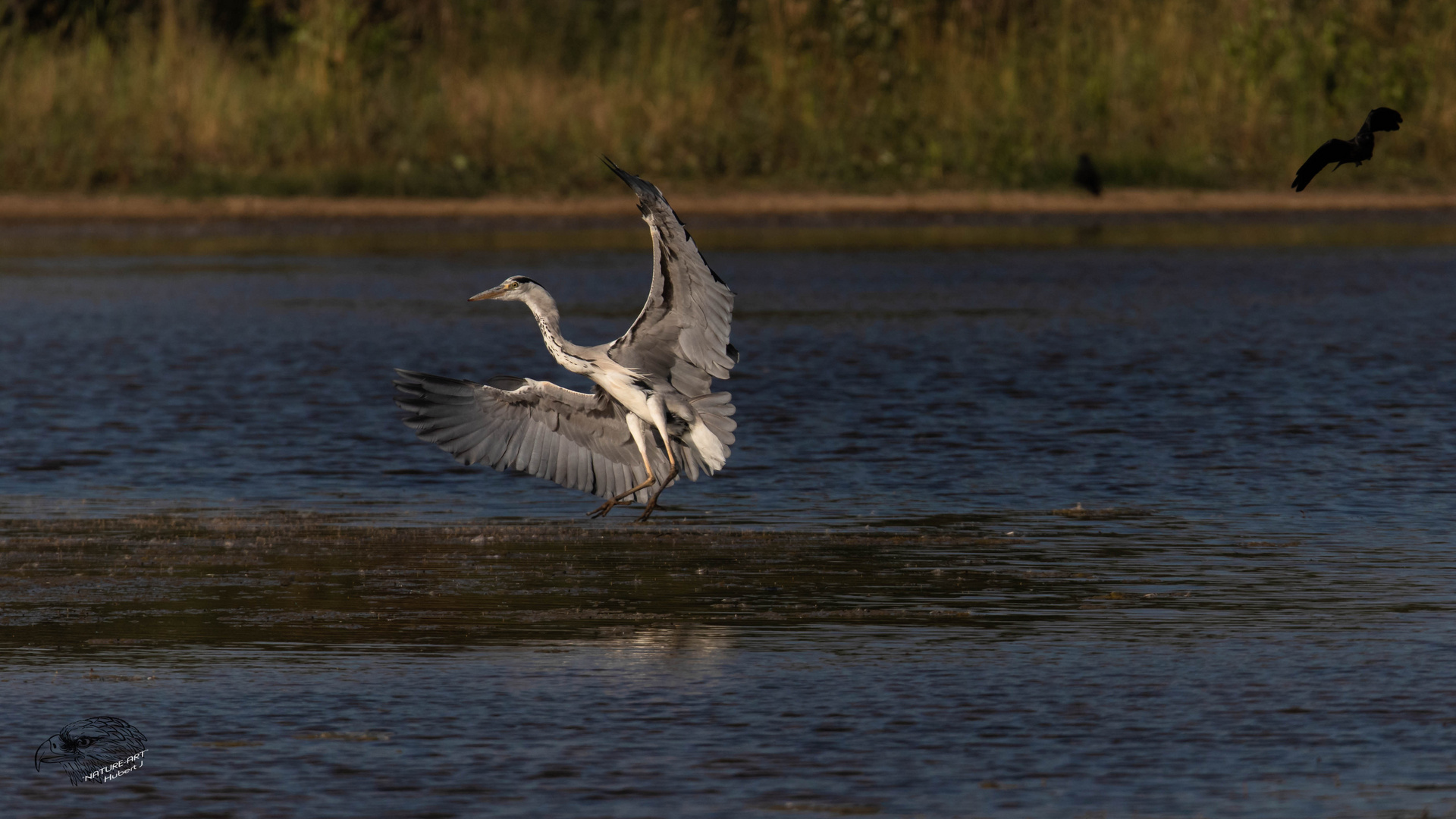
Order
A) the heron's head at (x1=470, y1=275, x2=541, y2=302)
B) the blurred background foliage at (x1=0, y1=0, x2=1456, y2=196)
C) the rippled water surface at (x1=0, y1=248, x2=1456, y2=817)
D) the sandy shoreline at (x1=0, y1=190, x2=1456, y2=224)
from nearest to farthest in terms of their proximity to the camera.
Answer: the rippled water surface at (x1=0, y1=248, x2=1456, y2=817), the heron's head at (x1=470, y1=275, x2=541, y2=302), the sandy shoreline at (x1=0, y1=190, x2=1456, y2=224), the blurred background foliage at (x1=0, y1=0, x2=1456, y2=196)

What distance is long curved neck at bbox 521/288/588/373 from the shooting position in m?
9.71

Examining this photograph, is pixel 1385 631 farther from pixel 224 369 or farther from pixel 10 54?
pixel 10 54

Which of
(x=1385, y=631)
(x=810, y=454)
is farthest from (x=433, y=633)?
(x=810, y=454)

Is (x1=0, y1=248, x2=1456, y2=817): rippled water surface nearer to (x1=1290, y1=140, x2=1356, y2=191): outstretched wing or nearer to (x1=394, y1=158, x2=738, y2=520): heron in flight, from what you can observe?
(x1=394, y1=158, x2=738, y2=520): heron in flight

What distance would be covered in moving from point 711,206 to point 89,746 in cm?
2083

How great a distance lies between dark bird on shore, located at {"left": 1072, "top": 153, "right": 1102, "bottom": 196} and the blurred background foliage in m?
0.87

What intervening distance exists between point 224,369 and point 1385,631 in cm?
1023

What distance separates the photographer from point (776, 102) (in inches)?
1129

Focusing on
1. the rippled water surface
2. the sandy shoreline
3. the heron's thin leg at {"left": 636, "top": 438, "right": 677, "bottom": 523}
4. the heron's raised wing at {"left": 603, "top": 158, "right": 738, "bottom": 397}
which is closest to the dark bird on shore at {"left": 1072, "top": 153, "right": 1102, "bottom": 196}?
the sandy shoreline

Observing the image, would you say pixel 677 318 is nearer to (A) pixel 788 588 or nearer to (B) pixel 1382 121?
(A) pixel 788 588

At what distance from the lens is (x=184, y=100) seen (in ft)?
91.5

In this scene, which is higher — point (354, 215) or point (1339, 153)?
point (1339, 153)

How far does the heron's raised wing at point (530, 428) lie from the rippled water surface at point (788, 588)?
0.31 m

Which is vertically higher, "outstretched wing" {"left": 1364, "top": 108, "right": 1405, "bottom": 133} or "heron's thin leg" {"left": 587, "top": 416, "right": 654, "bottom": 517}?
"outstretched wing" {"left": 1364, "top": 108, "right": 1405, "bottom": 133}
